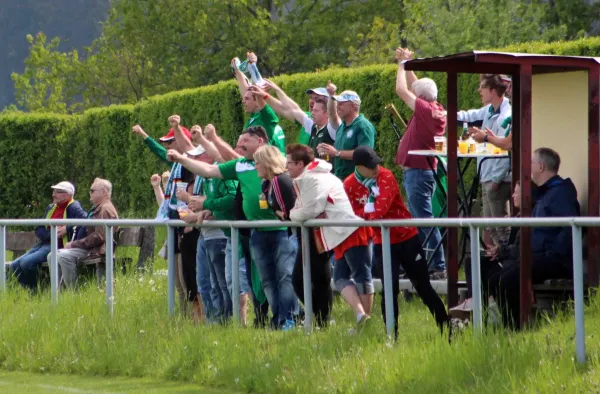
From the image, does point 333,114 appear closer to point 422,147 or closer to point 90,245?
point 422,147

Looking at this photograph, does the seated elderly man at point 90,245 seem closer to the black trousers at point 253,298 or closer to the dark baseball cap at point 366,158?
the black trousers at point 253,298

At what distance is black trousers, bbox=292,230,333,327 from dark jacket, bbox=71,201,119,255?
437cm

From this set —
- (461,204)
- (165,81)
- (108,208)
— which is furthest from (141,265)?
(165,81)

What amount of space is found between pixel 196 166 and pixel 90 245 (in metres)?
3.48

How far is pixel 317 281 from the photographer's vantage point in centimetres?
1047

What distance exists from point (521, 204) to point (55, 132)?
19.5 meters

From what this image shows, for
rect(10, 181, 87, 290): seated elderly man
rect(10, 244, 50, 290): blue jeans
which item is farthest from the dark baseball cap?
rect(10, 244, 50, 290): blue jeans

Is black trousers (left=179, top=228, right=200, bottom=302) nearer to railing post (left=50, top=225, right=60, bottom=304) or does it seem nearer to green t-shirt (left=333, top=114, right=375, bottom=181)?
railing post (left=50, top=225, right=60, bottom=304)

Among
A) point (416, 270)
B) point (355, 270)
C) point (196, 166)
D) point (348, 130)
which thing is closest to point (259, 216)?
point (196, 166)

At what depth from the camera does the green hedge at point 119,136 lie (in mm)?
17648

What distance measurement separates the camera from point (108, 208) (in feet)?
48.3

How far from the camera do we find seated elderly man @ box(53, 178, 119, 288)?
1394 centimetres

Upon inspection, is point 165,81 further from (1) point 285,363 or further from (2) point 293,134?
(1) point 285,363

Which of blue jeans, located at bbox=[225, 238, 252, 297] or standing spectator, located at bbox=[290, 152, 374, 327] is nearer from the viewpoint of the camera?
standing spectator, located at bbox=[290, 152, 374, 327]
